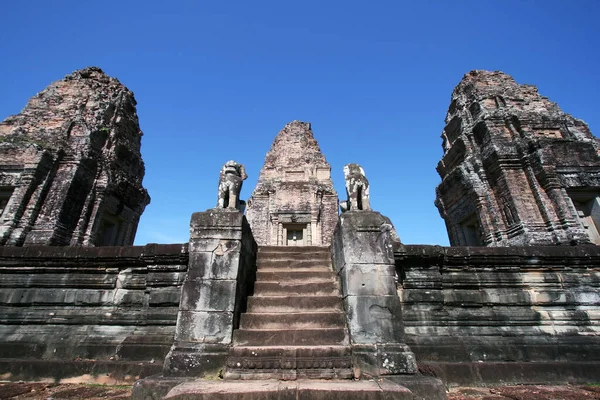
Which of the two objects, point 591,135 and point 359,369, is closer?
point 359,369

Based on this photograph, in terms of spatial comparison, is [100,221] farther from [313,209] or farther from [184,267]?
[313,209]

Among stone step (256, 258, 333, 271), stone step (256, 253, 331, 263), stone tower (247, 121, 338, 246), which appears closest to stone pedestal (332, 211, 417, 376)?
stone step (256, 258, 333, 271)

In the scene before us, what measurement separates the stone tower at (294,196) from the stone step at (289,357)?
40.0 ft

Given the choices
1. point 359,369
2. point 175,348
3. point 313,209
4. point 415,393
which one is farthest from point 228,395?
point 313,209

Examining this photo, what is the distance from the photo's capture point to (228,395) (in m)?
3.09

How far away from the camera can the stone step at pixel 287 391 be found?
10.2ft

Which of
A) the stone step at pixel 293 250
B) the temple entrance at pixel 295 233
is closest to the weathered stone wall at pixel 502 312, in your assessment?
the stone step at pixel 293 250

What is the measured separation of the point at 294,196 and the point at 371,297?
45.3ft

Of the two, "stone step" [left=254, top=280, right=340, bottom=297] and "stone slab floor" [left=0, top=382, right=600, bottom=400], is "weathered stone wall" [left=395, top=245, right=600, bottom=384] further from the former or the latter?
"stone step" [left=254, top=280, right=340, bottom=297]

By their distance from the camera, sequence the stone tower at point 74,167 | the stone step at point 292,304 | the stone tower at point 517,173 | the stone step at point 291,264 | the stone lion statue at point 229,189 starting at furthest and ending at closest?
the stone tower at point 74,167, the stone tower at point 517,173, the stone step at point 291,264, the stone lion statue at point 229,189, the stone step at point 292,304

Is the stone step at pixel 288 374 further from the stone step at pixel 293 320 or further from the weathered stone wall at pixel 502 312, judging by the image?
the weathered stone wall at pixel 502 312

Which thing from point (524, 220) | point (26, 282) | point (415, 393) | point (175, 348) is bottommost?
point (415, 393)

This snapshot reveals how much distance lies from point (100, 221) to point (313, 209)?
1046 centimetres

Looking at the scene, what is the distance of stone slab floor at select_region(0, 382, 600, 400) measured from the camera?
12.3 ft
